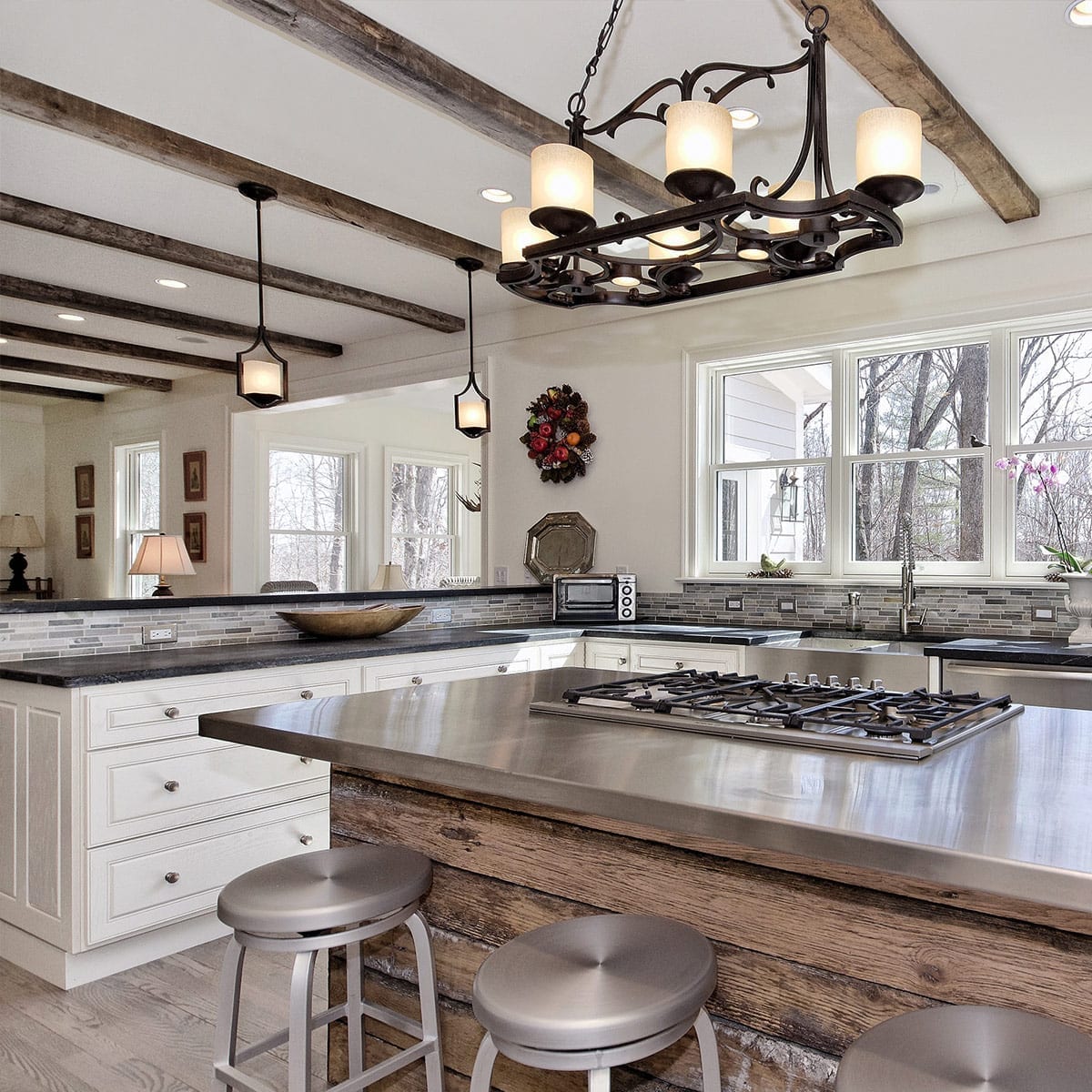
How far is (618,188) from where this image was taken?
3.50 m

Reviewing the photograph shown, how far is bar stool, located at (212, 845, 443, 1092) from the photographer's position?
4.79 feet

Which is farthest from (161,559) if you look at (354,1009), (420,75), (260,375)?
(354,1009)

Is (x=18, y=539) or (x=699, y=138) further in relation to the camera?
(x=18, y=539)

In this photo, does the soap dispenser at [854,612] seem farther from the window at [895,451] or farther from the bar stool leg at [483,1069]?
the bar stool leg at [483,1069]

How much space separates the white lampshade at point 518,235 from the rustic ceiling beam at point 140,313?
374cm

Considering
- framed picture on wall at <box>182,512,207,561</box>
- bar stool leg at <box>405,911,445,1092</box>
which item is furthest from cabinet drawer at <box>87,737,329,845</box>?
framed picture on wall at <box>182,512,207,561</box>

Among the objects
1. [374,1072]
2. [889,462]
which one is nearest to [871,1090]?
[374,1072]

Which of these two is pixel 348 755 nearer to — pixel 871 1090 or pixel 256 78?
pixel 871 1090

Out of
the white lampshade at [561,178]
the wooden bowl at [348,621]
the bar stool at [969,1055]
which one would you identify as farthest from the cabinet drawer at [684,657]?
the bar stool at [969,1055]

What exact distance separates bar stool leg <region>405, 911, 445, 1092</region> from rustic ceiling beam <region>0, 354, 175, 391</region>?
22.2ft

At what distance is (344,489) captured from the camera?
7.98 metres

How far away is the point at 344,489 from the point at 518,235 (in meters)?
5.72

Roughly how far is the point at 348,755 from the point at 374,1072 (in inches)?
24.3

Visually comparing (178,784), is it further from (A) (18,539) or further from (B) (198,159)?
(A) (18,539)
